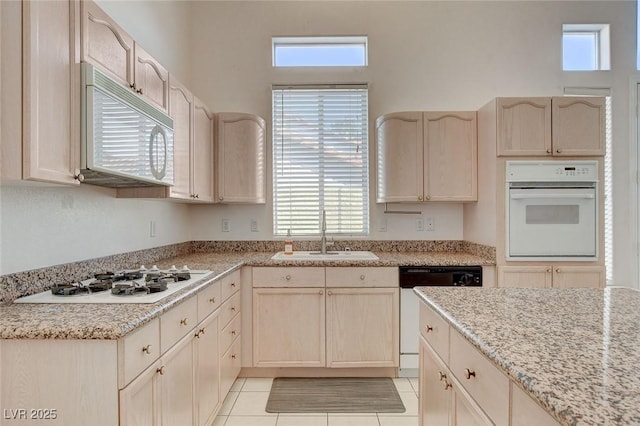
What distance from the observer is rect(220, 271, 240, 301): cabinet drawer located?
85.8 inches

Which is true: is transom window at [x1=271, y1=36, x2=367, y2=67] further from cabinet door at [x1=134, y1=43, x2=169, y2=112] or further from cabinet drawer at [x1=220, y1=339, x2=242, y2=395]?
cabinet drawer at [x1=220, y1=339, x2=242, y2=395]

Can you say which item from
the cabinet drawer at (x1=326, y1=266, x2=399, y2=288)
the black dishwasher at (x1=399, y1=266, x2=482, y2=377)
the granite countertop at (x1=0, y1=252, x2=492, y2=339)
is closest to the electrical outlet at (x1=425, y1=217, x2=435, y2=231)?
the black dishwasher at (x1=399, y1=266, x2=482, y2=377)

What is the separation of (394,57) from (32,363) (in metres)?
3.31

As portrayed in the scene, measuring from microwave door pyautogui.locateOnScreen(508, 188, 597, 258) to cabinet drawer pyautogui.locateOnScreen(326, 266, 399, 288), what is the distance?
0.91 meters

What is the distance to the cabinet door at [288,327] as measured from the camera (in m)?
2.58

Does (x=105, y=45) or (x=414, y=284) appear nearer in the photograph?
(x=105, y=45)

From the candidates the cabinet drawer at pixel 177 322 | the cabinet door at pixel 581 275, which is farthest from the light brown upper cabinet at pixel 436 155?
the cabinet drawer at pixel 177 322

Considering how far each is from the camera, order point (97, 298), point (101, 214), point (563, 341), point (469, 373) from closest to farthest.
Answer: point (563, 341), point (469, 373), point (97, 298), point (101, 214)

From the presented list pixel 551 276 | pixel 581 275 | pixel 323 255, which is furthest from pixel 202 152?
pixel 581 275

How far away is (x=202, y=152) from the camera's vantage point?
264cm

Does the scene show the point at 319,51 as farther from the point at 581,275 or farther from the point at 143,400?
the point at 143,400

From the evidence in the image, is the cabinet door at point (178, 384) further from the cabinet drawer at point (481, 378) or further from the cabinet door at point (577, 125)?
the cabinet door at point (577, 125)

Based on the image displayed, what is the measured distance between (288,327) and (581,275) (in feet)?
7.27

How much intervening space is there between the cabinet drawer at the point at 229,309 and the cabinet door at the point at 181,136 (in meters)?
0.77
